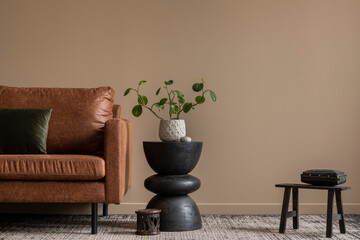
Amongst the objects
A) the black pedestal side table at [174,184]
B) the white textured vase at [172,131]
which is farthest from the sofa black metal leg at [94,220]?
the white textured vase at [172,131]

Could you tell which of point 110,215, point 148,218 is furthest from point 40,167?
point 110,215

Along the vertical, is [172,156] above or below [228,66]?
below

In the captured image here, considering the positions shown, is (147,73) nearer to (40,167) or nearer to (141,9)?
(141,9)

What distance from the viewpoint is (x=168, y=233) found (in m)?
3.32

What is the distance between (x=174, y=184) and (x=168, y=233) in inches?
13.0

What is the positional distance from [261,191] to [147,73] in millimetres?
1366

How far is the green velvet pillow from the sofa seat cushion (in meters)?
0.29

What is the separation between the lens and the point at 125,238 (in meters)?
3.15

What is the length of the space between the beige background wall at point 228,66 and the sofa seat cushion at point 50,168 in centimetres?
105

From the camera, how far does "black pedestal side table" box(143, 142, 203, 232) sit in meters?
3.40

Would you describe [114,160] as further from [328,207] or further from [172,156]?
[328,207]

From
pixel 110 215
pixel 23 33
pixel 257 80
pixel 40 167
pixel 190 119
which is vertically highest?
pixel 23 33

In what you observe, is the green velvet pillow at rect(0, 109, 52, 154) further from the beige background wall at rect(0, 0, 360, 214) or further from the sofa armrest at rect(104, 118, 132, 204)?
the beige background wall at rect(0, 0, 360, 214)

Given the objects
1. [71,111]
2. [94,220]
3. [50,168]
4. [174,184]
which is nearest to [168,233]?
[174,184]
